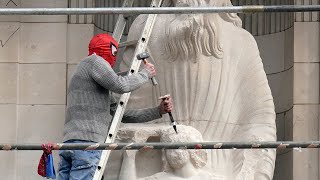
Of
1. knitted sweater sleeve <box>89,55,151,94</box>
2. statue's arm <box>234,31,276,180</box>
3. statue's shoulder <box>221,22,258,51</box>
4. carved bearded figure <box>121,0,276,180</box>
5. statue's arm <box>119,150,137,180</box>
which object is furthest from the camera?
statue's shoulder <box>221,22,258,51</box>

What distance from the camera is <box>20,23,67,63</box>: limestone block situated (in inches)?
547

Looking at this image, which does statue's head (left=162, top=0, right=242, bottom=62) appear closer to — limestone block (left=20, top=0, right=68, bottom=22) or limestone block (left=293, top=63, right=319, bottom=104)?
limestone block (left=293, top=63, right=319, bottom=104)

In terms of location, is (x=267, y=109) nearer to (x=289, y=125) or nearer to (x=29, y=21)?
(x=289, y=125)

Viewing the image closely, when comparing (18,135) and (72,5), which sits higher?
(72,5)

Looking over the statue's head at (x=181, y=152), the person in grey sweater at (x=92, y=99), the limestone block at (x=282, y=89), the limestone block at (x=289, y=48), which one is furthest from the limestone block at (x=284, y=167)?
the person in grey sweater at (x=92, y=99)

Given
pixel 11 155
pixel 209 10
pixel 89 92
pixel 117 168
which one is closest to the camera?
pixel 209 10

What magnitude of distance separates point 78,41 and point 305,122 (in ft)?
6.12

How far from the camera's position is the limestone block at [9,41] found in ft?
45.3

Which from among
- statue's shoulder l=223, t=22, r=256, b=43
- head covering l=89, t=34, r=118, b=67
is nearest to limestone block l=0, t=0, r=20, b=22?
statue's shoulder l=223, t=22, r=256, b=43

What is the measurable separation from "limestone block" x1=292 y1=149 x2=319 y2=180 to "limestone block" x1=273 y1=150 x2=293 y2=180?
0.48 ft

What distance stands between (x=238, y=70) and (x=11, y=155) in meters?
1.97

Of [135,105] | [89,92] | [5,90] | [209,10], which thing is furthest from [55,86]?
[209,10]

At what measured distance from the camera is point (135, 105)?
503 inches

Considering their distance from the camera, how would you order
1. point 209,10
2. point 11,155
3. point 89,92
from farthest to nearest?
point 11,155 → point 89,92 → point 209,10
